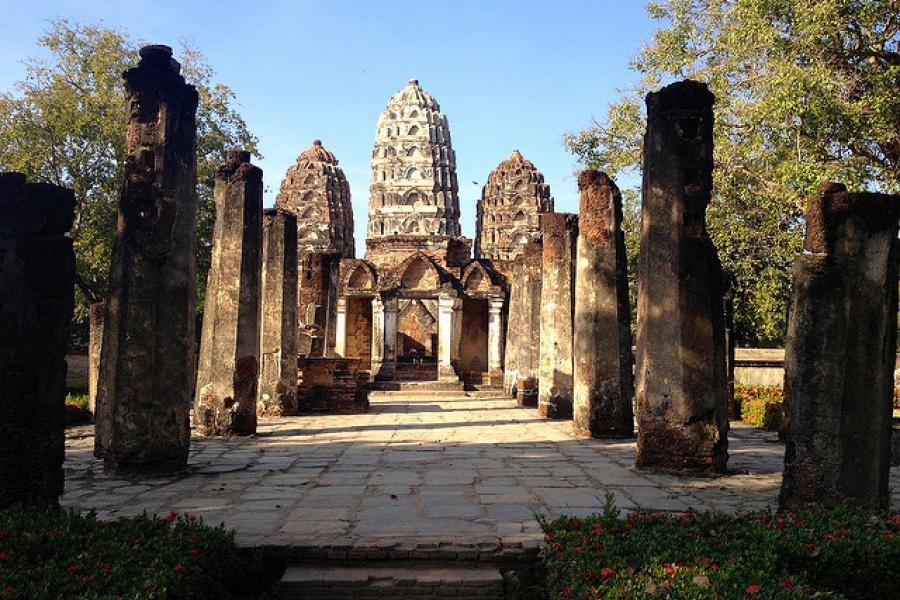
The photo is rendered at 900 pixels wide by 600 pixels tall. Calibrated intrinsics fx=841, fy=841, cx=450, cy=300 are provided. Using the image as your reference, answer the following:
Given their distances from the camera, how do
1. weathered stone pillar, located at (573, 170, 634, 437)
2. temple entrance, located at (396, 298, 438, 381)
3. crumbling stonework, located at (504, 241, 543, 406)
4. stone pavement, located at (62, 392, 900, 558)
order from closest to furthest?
stone pavement, located at (62, 392, 900, 558), weathered stone pillar, located at (573, 170, 634, 437), crumbling stonework, located at (504, 241, 543, 406), temple entrance, located at (396, 298, 438, 381)

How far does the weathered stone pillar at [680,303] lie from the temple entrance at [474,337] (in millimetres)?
21002

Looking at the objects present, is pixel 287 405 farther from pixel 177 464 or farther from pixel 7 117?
pixel 7 117

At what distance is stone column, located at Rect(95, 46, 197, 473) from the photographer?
25.1ft

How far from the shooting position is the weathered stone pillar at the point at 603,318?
11266 millimetres

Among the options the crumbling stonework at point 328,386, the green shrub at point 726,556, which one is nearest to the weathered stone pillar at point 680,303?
the green shrub at point 726,556

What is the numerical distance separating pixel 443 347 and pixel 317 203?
18358mm

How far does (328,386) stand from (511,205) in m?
28.2

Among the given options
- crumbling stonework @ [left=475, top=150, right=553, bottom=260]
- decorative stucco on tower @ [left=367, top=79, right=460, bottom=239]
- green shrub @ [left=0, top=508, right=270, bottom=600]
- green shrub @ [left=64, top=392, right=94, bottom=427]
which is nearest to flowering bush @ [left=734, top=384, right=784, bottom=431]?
green shrub @ [left=0, top=508, right=270, bottom=600]

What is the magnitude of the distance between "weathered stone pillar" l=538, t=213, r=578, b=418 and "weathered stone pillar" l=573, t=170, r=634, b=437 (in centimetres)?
266

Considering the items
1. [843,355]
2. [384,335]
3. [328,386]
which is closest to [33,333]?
[843,355]

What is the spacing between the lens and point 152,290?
7.82m

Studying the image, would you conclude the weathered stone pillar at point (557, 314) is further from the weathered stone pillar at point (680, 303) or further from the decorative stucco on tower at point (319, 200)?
the decorative stucco on tower at point (319, 200)

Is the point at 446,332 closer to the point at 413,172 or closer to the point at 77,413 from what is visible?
the point at 77,413

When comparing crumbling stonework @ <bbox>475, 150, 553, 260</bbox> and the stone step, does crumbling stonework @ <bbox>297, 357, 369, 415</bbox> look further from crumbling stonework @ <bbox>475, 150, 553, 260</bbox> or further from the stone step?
crumbling stonework @ <bbox>475, 150, 553, 260</bbox>
